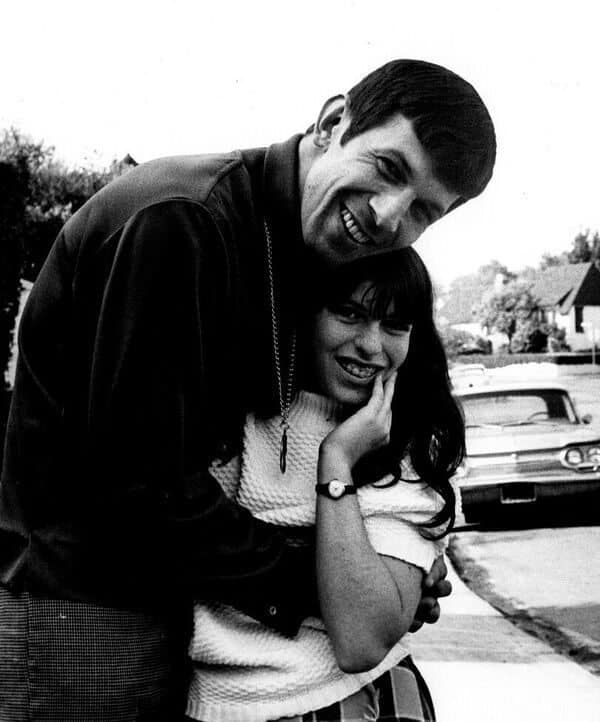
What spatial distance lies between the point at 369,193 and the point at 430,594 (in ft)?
2.42

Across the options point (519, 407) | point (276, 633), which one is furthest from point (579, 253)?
point (276, 633)

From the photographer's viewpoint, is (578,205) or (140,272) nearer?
(140,272)

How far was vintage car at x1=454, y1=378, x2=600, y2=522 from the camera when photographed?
855 centimetres

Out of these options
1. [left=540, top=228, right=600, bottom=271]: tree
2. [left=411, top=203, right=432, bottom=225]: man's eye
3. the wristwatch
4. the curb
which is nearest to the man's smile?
[left=411, top=203, right=432, bottom=225]: man's eye

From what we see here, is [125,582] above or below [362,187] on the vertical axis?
below

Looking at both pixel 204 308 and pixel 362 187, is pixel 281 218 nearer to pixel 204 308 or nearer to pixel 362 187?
pixel 362 187

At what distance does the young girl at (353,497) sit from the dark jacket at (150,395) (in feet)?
0.24

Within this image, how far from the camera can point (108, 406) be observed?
4.69 ft

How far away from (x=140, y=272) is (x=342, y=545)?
Result: 0.58m

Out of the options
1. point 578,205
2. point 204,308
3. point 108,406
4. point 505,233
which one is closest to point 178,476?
point 108,406

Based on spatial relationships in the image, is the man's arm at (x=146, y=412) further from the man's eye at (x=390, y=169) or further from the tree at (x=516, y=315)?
the tree at (x=516, y=315)

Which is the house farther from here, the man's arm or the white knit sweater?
the man's arm

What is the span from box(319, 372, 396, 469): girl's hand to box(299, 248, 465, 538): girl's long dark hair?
0.02 m

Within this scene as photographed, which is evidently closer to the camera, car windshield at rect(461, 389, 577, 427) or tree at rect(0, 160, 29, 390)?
car windshield at rect(461, 389, 577, 427)
